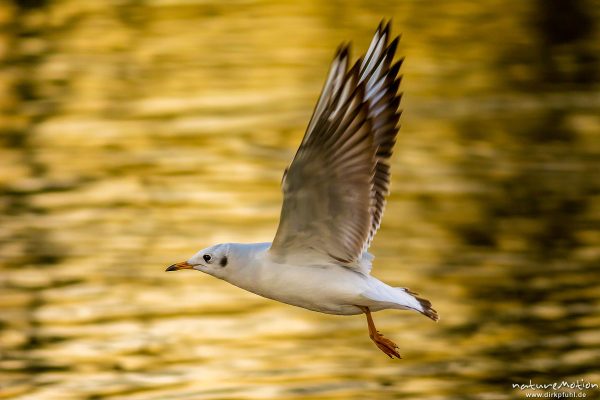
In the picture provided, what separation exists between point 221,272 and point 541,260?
6.05 m

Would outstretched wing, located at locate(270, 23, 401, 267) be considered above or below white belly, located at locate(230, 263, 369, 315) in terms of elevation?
above

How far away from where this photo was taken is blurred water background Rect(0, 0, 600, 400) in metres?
11.0

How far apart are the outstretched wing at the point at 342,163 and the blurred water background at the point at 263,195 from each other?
3.75m

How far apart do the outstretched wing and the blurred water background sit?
3753 mm

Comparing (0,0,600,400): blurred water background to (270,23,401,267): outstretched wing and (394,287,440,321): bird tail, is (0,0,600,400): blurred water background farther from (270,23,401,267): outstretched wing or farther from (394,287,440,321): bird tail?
(270,23,401,267): outstretched wing

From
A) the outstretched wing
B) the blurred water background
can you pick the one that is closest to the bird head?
the outstretched wing

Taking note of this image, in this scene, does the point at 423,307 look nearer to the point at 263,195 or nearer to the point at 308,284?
the point at 308,284

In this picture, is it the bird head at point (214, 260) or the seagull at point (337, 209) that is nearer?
the seagull at point (337, 209)

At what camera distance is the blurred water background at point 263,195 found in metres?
11.0

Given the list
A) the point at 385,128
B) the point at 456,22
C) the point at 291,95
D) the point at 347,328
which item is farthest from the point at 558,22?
the point at 385,128

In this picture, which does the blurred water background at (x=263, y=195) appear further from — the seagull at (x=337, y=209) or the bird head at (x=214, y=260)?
the seagull at (x=337, y=209)

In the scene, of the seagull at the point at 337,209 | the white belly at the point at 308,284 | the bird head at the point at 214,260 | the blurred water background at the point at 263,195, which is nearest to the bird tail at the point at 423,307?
the seagull at the point at 337,209

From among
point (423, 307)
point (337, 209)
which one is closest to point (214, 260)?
point (337, 209)

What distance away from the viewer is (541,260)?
1257 cm
